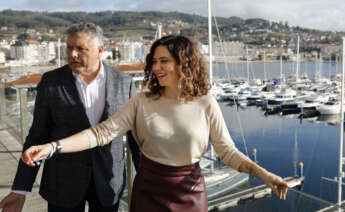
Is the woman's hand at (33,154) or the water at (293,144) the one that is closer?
the woman's hand at (33,154)

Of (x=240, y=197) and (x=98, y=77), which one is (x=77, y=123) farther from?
(x=240, y=197)

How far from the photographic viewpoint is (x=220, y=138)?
3.91ft

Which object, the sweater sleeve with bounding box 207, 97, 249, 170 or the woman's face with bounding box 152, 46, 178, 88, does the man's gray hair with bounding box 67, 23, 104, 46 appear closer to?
the woman's face with bounding box 152, 46, 178, 88

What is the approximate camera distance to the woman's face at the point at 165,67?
116 cm

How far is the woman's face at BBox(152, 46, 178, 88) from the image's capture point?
1.16 metres

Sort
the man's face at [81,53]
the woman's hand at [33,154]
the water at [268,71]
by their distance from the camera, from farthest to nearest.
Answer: the water at [268,71], the man's face at [81,53], the woman's hand at [33,154]

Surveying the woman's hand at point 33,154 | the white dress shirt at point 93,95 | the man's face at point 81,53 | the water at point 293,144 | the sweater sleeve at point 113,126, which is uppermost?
the man's face at point 81,53

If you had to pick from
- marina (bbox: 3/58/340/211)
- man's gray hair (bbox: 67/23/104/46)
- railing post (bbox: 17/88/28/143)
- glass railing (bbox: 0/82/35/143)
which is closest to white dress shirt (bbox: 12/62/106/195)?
man's gray hair (bbox: 67/23/104/46)

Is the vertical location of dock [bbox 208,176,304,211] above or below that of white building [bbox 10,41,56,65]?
below

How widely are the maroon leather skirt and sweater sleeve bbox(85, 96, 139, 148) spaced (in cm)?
13

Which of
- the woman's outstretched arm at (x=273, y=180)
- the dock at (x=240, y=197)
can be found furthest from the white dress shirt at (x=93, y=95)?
the dock at (x=240, y=197)

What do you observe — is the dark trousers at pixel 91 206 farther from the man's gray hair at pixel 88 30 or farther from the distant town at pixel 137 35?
the distant town at pixel 137 35

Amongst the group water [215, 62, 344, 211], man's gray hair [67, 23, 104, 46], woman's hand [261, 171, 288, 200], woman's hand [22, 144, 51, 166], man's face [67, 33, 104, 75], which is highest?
man's gray hair [67, 23, 104, 46]

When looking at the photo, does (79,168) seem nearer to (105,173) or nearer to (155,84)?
(105,173)
